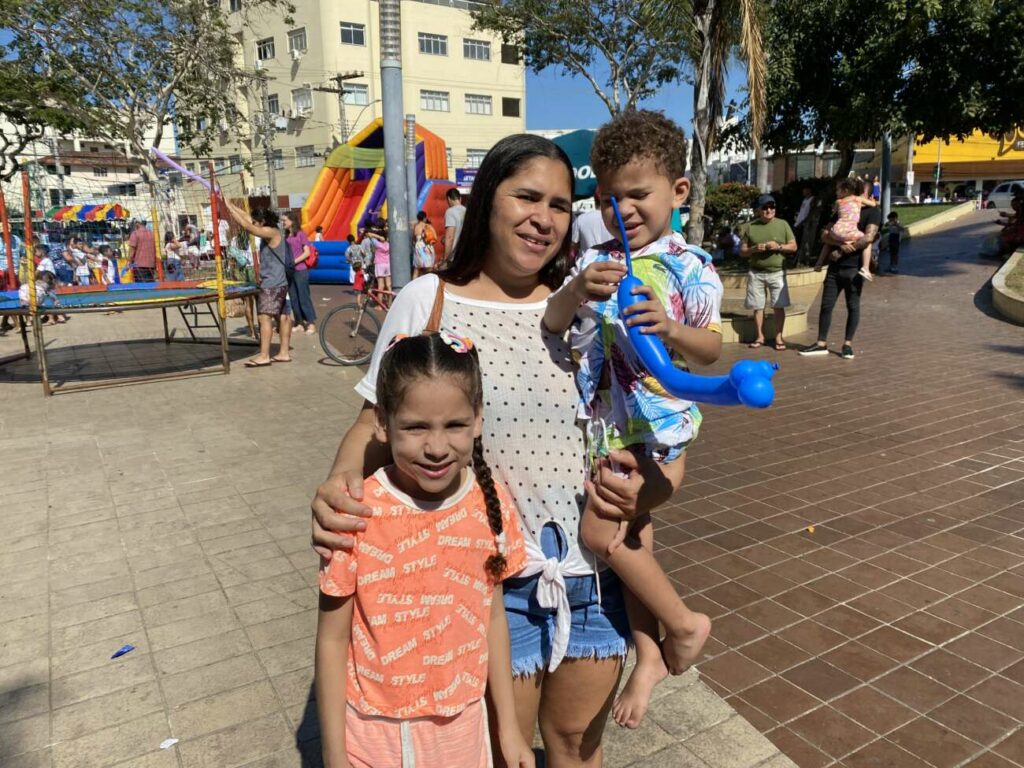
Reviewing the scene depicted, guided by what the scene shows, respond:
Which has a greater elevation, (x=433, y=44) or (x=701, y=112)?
(x=433, y=44)

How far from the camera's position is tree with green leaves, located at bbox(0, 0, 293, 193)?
19938 millimetres

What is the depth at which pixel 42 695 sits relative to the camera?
3039mm

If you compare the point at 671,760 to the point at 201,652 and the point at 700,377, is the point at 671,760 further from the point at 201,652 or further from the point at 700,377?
the point at 201,652

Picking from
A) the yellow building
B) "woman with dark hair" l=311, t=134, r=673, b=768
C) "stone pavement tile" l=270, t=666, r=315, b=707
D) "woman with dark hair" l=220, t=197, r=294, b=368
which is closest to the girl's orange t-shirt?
"woman with dark hair" l=311, t=134, r=673, b=768

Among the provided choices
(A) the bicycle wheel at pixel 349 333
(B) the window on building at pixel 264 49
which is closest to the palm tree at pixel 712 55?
(A) the bicycle wheel at pixel 349 333

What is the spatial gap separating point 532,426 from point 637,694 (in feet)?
2.36

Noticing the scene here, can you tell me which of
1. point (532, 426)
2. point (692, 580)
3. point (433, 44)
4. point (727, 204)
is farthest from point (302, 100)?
point (532, 426)

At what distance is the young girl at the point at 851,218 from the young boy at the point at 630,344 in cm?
744

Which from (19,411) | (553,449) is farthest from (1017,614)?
(19,411)

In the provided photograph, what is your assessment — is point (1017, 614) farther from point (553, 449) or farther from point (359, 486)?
point (359, 486)

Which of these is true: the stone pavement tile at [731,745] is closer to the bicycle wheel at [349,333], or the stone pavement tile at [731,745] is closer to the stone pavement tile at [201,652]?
the stone pavement tile at [201,652]

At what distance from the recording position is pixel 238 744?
275cm

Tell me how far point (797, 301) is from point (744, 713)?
11.5m

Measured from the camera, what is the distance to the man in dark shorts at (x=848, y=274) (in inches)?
336
